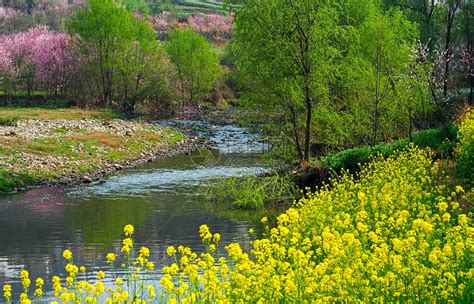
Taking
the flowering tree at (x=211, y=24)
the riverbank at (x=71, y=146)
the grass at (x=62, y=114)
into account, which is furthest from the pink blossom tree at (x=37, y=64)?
the flowering tree at (x=211, y=24)

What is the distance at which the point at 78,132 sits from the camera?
47.2 meters

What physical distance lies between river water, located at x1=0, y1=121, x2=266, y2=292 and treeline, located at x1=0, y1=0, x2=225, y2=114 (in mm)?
32873

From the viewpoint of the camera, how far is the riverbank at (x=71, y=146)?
34969 mm

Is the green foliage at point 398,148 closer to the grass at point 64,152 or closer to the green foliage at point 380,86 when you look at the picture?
the green foliage at point 380,86

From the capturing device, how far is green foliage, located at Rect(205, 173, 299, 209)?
2770 cm

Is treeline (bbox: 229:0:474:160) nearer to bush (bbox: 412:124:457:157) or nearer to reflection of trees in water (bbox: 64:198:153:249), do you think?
bush (bbox: 412:124:457:157)

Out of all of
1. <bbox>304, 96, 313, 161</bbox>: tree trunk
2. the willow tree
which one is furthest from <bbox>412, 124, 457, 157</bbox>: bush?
the willow tree

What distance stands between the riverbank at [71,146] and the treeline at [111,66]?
453 inches

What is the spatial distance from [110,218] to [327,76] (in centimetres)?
1256

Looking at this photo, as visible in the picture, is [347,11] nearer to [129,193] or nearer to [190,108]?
[129,193]

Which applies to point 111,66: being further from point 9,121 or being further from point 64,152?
point 64,152

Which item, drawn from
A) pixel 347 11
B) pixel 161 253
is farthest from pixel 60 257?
pixel 347 11

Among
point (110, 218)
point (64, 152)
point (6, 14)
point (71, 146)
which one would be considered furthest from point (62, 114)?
point (6, 14)

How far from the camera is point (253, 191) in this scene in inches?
1101
